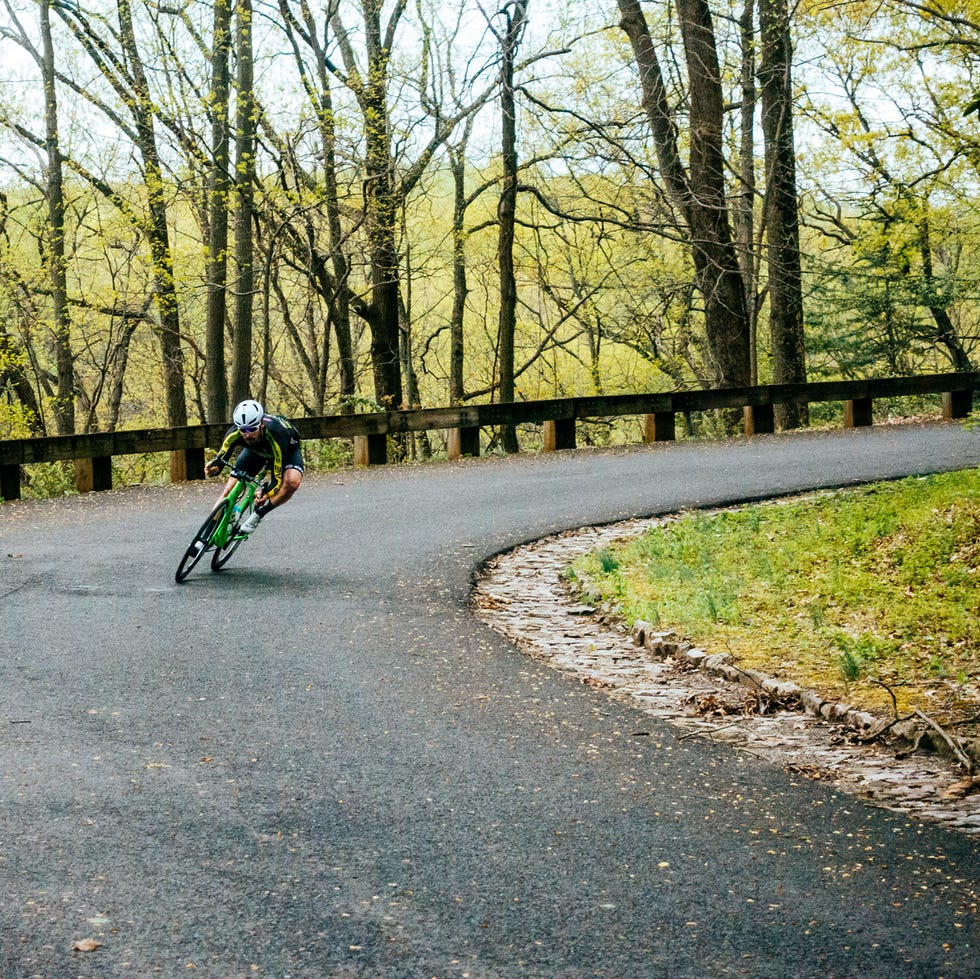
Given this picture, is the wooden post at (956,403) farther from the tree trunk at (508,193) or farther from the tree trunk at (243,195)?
the tree trunk at (243,195)

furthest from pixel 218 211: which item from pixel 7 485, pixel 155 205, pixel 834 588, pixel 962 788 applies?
pixel 962 788

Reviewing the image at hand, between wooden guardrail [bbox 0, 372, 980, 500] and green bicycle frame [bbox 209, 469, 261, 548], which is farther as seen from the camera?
wooden guardrail [bbox 0, 372, 980, 500]

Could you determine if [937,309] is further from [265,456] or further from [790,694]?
[790,694]

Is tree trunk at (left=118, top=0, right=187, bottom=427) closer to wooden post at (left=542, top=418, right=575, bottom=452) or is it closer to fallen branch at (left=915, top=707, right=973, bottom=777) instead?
wooden post at (left=542, top=418, right=575, bottom=452)

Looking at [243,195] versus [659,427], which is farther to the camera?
[243,195]

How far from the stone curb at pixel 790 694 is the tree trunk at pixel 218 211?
714 inches

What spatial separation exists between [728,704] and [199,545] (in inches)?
224

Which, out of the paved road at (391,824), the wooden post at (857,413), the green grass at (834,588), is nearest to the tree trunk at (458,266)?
the wooden post at (857,413)

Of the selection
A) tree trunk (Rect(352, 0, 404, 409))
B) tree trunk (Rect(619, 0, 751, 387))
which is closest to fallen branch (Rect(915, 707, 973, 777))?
tree trunk (Rect(619, 0, 751, 387))

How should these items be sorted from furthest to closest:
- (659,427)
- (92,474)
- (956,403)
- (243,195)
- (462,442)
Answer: (243,195) < (956,403) < (659,427) < (462,442) < (92,474)

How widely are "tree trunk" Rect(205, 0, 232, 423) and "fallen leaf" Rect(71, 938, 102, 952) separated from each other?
21317 millimetres

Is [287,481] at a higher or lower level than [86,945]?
higher

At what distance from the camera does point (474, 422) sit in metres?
21.3

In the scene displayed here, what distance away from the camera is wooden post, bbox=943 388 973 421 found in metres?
23.9
